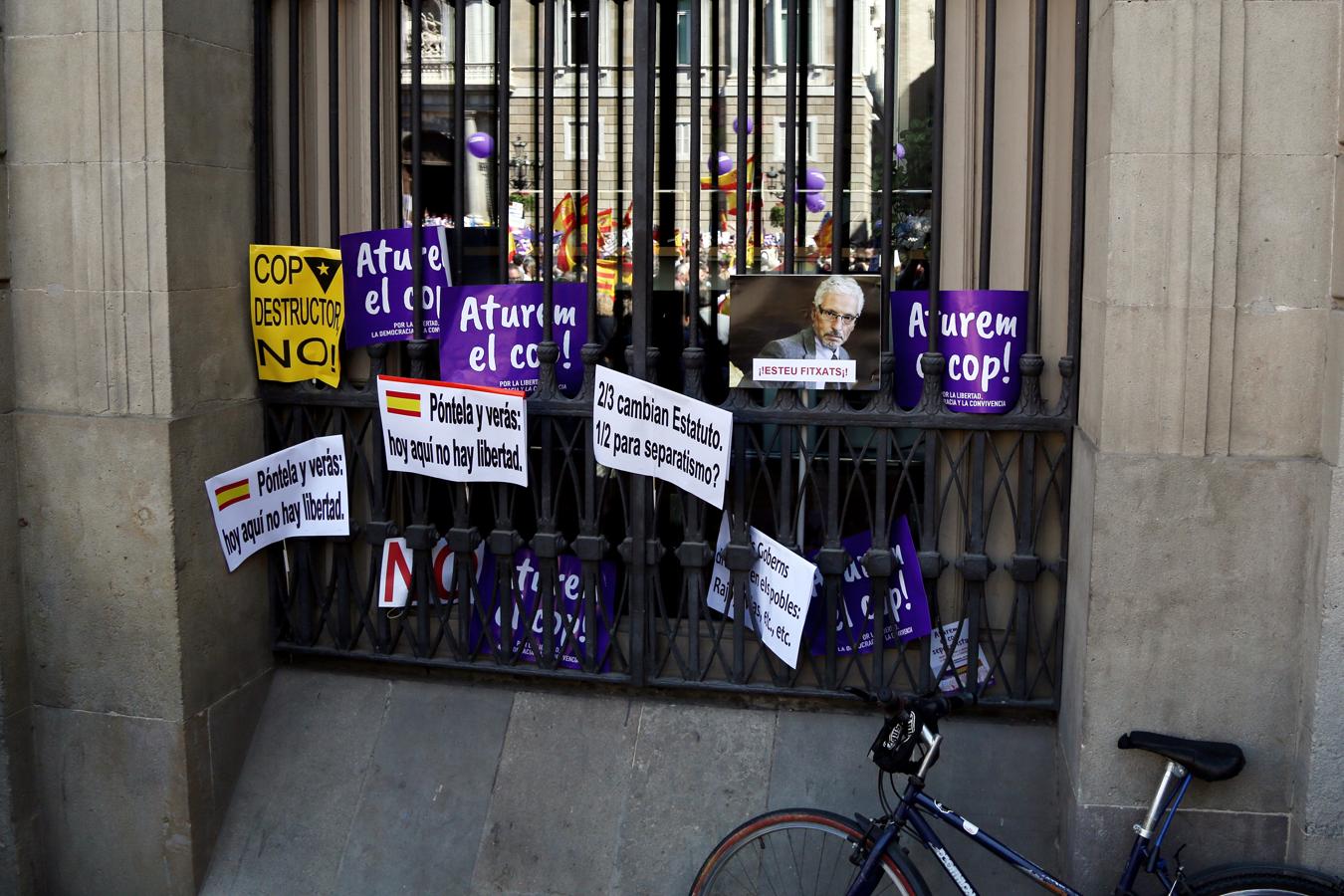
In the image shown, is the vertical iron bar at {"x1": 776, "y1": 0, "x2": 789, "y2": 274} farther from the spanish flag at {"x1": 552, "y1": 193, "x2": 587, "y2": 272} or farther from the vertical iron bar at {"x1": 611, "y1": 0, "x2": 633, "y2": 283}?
the spanish flag at {"x1": 552, "y1": 193, "x2": 587, "y2": 272}

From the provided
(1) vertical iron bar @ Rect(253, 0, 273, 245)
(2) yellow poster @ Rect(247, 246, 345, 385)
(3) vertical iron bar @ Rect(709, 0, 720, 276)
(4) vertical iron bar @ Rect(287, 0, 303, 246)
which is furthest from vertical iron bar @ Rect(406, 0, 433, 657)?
(3) vertical iron bar @ Rect(709, 0, 720, 276)

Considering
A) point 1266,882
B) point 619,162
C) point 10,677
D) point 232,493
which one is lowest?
point 1266,882

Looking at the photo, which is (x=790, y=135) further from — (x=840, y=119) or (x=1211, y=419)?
(x=1211, y=419)

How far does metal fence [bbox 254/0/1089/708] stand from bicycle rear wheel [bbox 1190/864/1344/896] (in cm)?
104

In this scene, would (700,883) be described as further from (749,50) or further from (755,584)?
(749,50)

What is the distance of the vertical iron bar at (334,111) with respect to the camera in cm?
564

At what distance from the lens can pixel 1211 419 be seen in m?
4.52

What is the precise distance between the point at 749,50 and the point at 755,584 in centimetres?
206

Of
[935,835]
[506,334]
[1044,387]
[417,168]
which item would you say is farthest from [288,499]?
[1044,387]

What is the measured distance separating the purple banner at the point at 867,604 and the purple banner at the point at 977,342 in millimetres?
556

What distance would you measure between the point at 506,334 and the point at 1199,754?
9.58 ft

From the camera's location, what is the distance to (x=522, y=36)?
18.8 ft

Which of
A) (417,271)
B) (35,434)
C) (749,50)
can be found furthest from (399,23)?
(35,434)

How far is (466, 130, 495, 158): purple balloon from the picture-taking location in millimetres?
5773
